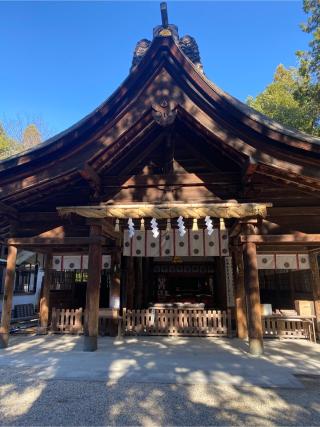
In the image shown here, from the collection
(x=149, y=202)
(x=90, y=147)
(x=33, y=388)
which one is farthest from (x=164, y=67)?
(x=33, y=388)

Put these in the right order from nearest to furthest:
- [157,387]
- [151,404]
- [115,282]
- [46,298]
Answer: [151,404] < [157,387] < [115,282] < [46,298]

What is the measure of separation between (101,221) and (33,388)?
162 inches

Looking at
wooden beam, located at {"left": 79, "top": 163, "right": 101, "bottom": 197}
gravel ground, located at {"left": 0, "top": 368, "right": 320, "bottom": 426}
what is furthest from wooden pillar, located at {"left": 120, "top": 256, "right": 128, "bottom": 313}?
gravel ground, located at {"left": 0, "top": 368, "right": 320, "bottom": 426}

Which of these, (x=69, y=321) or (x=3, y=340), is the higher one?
(x=69, y=321)

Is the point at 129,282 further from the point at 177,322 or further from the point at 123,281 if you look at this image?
the point at 177,322

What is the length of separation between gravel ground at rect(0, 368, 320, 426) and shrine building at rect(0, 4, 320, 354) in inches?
94.6

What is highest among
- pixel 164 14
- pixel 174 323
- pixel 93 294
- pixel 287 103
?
pixel 287 103

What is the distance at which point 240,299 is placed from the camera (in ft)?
34.6

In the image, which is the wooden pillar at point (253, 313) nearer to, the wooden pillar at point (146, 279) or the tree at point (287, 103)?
the wooden pillar at point (146, 279)

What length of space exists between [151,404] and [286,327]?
7740mm

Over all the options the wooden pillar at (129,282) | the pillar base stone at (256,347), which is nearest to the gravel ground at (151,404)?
the pillar base stone at (256,347)

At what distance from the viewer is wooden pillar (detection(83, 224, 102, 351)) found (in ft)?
24.7

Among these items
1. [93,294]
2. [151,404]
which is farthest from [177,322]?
[151,404]

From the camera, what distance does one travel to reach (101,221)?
8062mm
